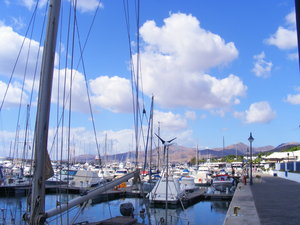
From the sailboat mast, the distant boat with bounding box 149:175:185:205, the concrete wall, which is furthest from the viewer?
the concrete wall

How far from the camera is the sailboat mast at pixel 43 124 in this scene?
598cm

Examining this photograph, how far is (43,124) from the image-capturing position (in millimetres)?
→ 6035

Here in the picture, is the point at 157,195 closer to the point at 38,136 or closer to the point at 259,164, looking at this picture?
the point at 38,136

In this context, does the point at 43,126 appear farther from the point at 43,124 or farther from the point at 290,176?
the point at 290,176

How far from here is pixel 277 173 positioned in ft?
169

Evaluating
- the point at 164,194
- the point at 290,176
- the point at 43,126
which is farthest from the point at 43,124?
the point at 290,176

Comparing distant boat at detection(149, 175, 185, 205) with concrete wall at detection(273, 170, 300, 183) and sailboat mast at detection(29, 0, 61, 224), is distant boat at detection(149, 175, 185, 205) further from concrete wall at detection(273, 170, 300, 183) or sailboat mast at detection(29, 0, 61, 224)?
sailboat mast at detection(29, 0, 61, 224)

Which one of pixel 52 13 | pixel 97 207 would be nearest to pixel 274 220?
pixel 52 13

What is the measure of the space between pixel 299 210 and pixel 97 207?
64.2ft

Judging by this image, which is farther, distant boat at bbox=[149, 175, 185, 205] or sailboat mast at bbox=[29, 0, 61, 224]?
distant boat at bbox=[149, 175, 185, 205]

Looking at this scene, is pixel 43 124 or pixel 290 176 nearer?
pixel 43 124

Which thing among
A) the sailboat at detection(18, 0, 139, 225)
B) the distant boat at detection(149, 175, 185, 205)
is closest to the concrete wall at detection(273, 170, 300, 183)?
the distant boat at detection(149, 175, 185, 205)

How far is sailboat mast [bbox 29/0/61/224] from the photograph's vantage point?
236 inches

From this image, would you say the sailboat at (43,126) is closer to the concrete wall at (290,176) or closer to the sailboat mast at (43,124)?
the sailboat mast at (43,124)
